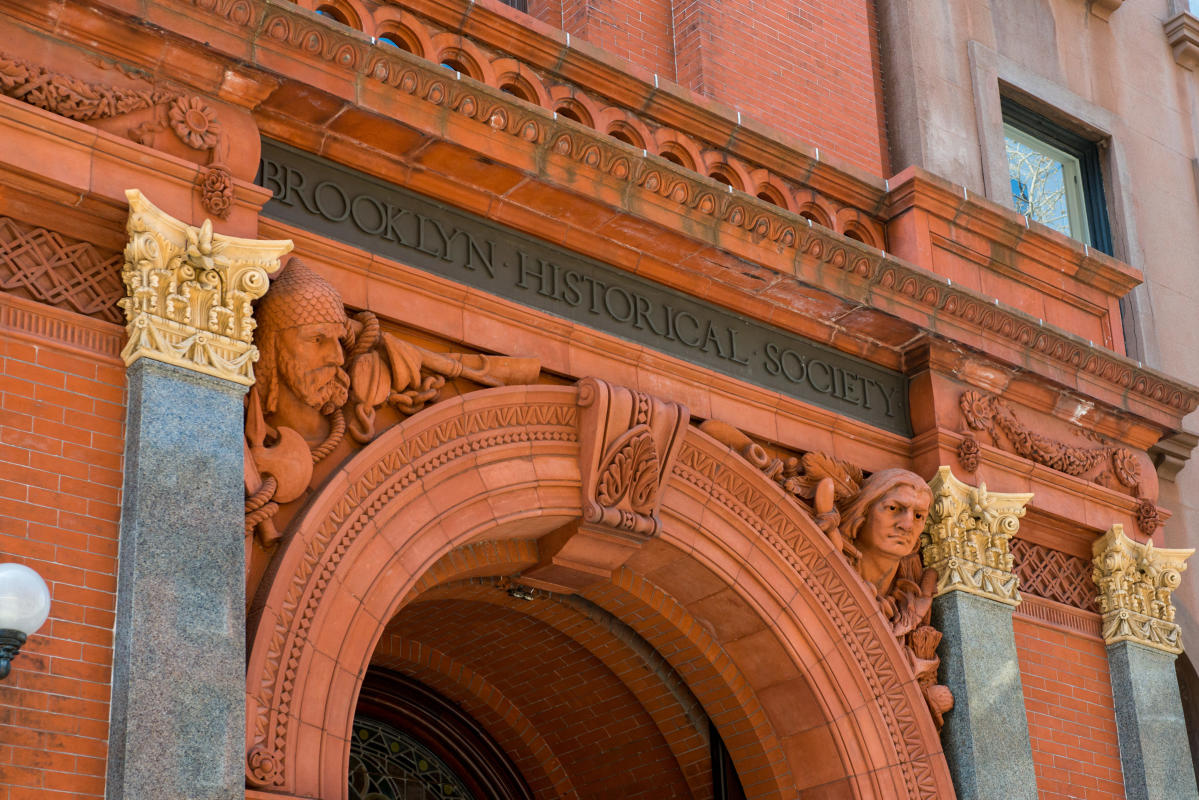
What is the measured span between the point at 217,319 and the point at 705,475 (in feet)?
11.0

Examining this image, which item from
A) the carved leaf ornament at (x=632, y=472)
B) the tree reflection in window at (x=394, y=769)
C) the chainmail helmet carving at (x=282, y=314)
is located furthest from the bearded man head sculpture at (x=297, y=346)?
the tree reflection in window at (x=394, y=769)

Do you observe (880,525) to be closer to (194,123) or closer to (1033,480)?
(1033,480)

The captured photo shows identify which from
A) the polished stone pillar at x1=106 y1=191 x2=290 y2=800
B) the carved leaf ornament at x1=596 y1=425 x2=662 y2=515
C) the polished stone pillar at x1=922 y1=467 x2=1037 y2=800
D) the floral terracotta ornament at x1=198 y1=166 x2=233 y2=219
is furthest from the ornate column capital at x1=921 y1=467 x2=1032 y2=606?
the floral terracotta ornament at x1=198 y1=166 x2=233 y2=219

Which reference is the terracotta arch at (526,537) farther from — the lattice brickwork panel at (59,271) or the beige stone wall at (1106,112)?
the beige stone wall at (1106,112)

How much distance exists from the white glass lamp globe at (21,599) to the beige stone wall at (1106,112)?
31.0 feet

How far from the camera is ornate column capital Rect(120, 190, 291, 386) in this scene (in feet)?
26.1

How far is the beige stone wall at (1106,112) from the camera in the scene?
14727mm

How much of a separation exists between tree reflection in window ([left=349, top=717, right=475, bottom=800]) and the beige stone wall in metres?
6.28

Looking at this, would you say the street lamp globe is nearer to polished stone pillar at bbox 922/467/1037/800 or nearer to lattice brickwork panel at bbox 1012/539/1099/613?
polished stone pillar at bbox 922/467/1037/800

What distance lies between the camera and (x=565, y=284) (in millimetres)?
10117

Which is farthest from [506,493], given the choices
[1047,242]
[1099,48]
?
[1099,48]

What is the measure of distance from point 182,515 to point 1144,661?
285 inches

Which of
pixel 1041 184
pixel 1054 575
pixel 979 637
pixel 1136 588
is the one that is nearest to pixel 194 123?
pixel 979 637

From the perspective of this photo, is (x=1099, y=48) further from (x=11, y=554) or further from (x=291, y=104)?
(x=11, y=554)
